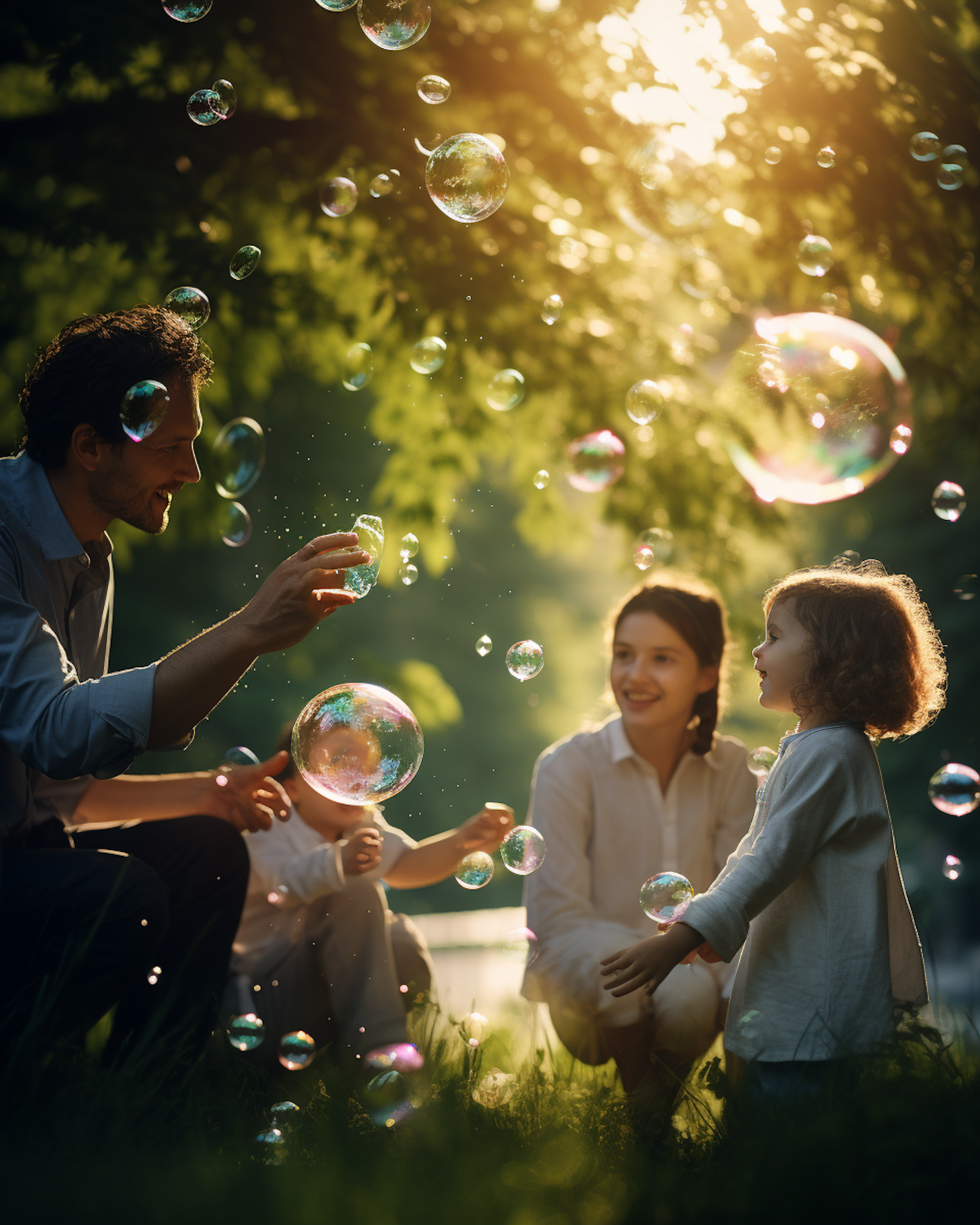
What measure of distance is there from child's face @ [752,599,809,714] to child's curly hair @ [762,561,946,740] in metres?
0.01

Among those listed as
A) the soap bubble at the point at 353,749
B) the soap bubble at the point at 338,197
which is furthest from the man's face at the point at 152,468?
the soap bubble at the point at 338,197

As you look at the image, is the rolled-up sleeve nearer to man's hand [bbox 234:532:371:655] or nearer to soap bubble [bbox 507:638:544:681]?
man's hand [bbox 234:532:371:655]

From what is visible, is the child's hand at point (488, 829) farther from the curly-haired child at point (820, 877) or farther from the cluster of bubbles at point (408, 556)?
the cluster of bubbles at point (408, 556)

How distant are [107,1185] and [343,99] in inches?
147

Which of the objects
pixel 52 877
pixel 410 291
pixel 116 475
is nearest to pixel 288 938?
pixel 52 877

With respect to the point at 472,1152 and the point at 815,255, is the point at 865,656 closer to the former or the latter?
the point at 472,1152

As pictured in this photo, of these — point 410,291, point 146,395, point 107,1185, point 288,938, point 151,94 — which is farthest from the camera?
point 410,291

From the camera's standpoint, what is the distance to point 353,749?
2.37 metres

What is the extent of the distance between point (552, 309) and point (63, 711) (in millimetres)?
2649

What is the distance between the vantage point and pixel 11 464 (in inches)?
87.9

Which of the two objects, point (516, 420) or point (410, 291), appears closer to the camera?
point (410, 291)

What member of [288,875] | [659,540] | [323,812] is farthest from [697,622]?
[659,540]

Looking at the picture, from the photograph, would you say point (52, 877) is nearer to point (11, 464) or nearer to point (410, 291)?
point (11, 464)

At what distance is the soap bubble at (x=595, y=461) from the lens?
401cm
